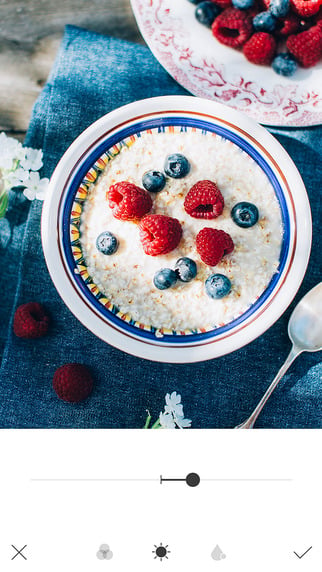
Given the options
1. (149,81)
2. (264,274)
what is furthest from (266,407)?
(149,81)

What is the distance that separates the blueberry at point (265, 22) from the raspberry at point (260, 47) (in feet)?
0.04

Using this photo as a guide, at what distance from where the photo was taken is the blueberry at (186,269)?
43.4 inches

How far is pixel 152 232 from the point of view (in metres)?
1.08

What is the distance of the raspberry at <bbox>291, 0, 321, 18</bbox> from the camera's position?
4.00 feet

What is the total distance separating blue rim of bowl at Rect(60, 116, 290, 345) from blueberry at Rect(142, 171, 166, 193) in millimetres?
112

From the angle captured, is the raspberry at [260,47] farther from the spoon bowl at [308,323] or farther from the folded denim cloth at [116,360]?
the spoon bowl at [308,323]

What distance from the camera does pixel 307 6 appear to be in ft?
4.02

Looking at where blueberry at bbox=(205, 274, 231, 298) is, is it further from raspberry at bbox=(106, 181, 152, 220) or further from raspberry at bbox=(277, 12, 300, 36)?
raspberry at bbox=(277, 12, 300, 36)
